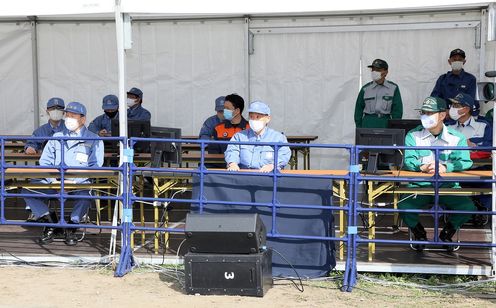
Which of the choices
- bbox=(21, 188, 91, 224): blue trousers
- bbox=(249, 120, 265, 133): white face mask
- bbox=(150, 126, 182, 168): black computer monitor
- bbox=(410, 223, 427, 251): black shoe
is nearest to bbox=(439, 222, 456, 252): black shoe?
bbox=(410, 223, 427, 251): black shoe

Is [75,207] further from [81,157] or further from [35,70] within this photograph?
[35,70]

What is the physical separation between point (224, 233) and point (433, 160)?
217 cm

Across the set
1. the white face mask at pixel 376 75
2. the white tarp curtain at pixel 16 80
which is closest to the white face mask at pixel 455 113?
the white face mask at pixel 376 75

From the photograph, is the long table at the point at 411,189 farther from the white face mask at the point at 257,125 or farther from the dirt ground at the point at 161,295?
the white face mask at the point at 257,125

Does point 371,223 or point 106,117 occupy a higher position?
point 106,117

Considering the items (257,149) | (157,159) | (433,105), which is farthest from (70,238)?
(433,105)

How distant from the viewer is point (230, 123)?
30.8 ft

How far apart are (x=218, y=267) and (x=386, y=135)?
210 cm

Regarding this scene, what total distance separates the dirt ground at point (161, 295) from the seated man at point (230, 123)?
8.29 feet

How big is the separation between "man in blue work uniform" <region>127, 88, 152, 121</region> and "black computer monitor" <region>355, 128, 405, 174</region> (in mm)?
3875

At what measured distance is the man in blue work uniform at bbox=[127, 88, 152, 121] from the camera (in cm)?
1044

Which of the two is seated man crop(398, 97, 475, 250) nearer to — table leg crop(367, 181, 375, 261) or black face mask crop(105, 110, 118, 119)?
table leg crop(367, 181, 375, 261)

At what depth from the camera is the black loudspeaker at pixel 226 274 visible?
617 cm

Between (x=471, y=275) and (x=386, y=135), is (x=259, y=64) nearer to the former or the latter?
(x=386, y=135)
